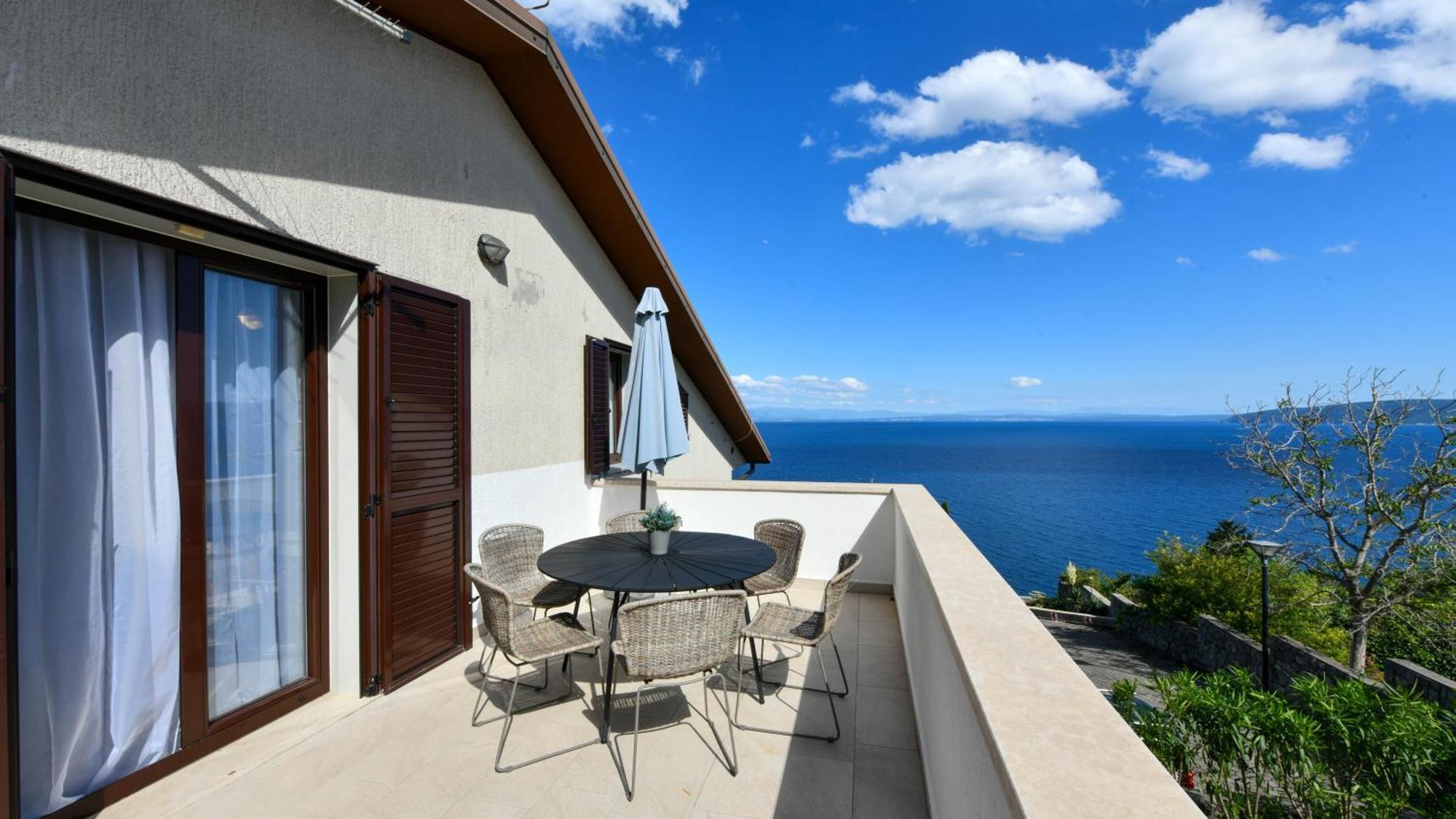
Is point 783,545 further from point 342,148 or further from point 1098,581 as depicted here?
point 1098,581

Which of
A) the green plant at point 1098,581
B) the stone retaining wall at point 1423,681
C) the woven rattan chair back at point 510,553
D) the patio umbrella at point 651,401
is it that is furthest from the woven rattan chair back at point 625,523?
the green plant at point 1098,581

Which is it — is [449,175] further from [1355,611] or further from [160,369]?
[1355,611]

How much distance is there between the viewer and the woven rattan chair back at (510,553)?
3877mm

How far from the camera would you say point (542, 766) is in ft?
9.21

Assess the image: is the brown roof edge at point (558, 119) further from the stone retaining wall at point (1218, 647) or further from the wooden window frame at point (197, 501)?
the stone retaining wall at point (1218, 647)

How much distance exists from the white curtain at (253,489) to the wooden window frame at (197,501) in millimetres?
49

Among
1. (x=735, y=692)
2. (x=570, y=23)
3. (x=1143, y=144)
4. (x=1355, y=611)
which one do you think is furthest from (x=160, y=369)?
(x=1143, y=144)

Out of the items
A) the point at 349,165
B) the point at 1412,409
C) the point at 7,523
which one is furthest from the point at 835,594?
the point at 1412,409

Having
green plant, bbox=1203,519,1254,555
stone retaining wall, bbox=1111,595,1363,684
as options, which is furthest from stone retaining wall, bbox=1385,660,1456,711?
green plant, bbox=1203,519,1254,555

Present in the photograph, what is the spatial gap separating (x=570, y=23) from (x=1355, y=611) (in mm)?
17192

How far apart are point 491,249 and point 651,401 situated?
68.3 inches

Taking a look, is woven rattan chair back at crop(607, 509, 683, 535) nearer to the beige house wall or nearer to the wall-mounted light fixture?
the beige house wall

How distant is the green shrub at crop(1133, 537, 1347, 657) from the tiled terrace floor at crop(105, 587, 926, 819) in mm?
13659

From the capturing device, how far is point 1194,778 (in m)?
4.08
